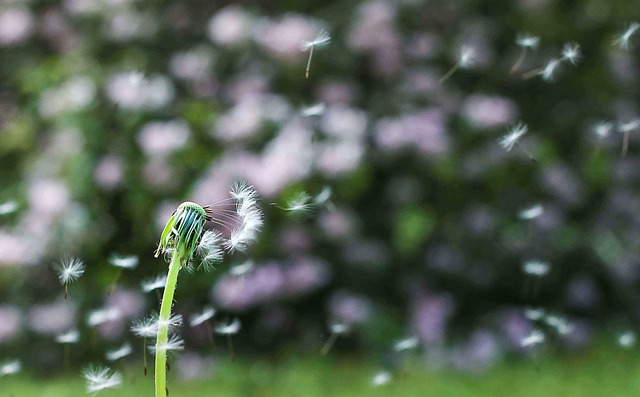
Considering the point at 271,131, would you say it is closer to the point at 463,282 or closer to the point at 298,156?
the point at 298,156

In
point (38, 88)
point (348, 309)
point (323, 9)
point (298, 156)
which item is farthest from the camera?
point (323, 9)

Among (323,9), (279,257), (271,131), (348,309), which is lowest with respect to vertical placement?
(348,309)

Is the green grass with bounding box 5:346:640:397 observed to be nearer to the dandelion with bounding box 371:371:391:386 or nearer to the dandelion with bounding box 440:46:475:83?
the dandelion with bounding box 371:371:391:386

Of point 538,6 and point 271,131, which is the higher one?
point 538,6

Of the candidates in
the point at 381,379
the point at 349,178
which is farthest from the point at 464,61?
the point at 349,178

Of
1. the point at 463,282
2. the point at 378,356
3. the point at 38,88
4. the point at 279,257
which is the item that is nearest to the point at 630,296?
the point at 463,282

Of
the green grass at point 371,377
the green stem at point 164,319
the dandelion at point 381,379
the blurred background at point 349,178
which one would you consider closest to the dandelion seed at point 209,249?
the green stem at point 164,319

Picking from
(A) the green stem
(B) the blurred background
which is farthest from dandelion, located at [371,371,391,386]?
(A) the green stem
